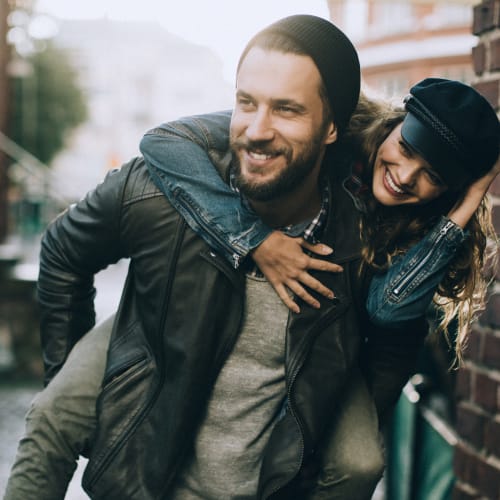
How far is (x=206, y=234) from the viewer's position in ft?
7.23

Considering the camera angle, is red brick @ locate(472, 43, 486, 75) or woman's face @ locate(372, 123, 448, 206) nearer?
woman's face @ locate(372, 123, 448, 206)

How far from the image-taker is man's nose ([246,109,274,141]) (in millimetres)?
2209

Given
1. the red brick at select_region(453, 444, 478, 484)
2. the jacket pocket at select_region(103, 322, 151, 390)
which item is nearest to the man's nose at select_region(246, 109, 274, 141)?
the jacket pocket at select_region(103, 322, 151, 390)

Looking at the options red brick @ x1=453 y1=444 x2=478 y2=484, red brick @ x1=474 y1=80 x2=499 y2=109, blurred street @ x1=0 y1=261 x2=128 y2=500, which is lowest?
blurred street @ x1=0 y1=261 x2=128 y2=500

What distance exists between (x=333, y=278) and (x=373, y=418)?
506 mm

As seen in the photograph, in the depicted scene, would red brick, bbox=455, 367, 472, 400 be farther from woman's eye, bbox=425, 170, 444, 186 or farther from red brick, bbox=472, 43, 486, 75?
red brick, bbox=472, 43, 486, 75

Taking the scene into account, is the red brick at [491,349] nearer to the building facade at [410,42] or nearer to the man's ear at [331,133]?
the man's ear at [331,133]

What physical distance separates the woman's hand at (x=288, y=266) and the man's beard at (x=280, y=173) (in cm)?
15

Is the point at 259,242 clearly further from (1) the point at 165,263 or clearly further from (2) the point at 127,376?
(2) the point at 127,376

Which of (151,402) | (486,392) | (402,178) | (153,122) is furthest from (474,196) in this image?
(153,122)

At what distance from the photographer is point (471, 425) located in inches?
102

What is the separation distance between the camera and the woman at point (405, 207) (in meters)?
2.17

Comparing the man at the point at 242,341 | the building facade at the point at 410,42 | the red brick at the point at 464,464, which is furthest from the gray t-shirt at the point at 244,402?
the building facade at the point at 410,42

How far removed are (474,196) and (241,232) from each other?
77cm
